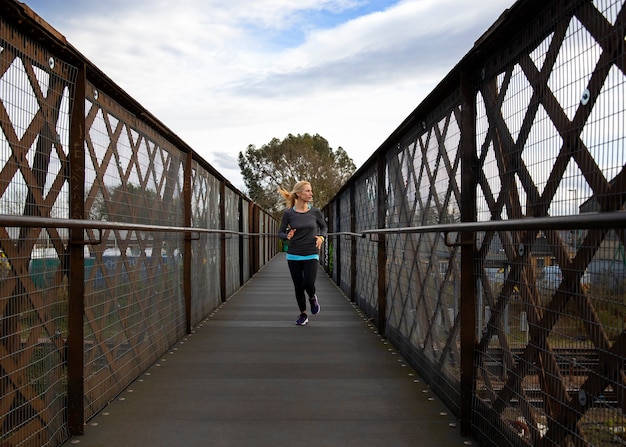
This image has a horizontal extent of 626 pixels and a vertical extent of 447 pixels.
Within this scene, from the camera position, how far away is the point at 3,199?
238 cm

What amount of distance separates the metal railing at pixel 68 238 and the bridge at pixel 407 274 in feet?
0.04

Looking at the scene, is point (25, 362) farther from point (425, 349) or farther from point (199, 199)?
point (199, 199)

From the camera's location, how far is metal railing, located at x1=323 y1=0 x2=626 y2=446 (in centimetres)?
184

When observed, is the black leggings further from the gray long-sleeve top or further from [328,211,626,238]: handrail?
[328,211,626,238]: handrail

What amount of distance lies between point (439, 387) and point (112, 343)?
195 centimetres

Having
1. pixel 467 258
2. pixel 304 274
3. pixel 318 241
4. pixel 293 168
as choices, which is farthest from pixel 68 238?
pixel 293 168

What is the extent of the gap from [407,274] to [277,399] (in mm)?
1768

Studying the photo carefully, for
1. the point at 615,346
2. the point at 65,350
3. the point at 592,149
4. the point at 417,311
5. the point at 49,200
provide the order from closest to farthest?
1. the point at 615,346
2. the point at 592,149
3. the point at 49,200
4. the point at 65,350
5. the point at 417,311

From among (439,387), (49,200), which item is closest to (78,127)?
(49,200)

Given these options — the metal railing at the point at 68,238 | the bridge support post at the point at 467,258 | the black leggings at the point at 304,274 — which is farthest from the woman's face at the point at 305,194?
the bridge support post at the point at 467,258

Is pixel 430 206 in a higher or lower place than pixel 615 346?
higher

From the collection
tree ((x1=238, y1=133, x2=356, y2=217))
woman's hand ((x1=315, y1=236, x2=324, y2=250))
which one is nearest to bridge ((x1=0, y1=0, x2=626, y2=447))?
woman's hand ((x1=315, y1=236, x2=324, y2=250))

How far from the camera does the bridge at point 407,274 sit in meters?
1.96

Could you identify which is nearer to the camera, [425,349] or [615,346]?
[615,346]
